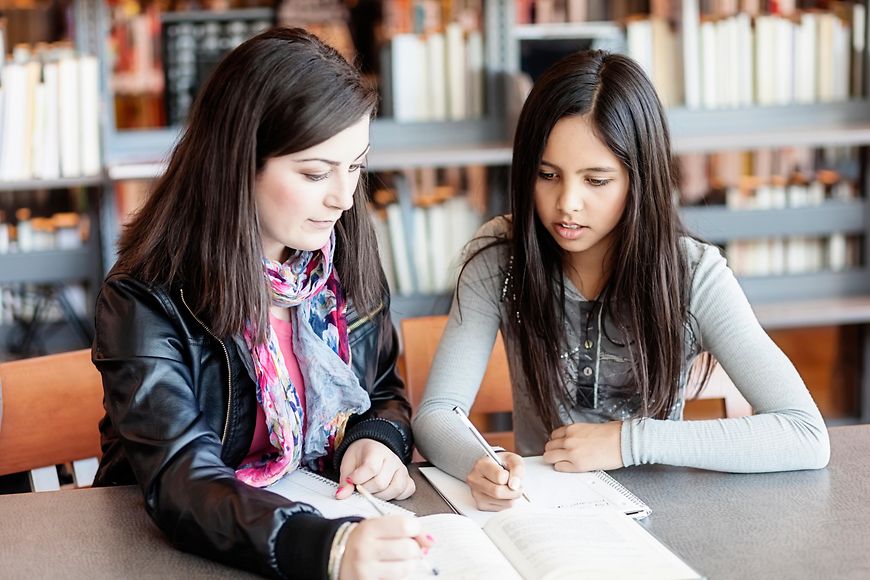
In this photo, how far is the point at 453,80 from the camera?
3307 millimetres

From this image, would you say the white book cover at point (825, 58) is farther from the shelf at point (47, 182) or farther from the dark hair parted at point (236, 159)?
the dark hair parted at point (236, 159)

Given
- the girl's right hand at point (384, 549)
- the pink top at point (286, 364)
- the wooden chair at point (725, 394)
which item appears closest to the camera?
the girl's right hand at point (384, 549)

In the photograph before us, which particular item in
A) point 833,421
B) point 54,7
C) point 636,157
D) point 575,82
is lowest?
point 833,421

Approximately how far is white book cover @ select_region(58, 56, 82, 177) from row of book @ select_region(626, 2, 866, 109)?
5.43ft

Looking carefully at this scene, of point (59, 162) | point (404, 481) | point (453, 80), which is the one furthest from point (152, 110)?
point (404, 481)

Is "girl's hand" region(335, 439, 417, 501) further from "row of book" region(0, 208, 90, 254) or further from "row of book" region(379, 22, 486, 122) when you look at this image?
"row of book" region(0, 208, 90, 254)

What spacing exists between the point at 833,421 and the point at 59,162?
2.57 m

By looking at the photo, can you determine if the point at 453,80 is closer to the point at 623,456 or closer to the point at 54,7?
the point at 54,7

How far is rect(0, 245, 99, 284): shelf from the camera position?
324cm

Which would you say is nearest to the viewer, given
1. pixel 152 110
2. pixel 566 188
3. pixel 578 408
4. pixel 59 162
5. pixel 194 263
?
pixel 194 263

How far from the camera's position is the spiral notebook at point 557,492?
1.26 metres

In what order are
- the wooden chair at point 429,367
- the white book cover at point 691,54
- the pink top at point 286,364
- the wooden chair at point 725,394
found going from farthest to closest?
the white book cover at point 691,54
the wooden chair at point 429,367
the wooden chair at point 725,394
the pink top at point 286,364

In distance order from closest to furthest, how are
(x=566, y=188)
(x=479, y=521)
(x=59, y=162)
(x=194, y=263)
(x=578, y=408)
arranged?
(x=479, y=521)
(x=194, y=263)
(x=566, y=188)
(x=578, y=408)
(x=59, y=162)

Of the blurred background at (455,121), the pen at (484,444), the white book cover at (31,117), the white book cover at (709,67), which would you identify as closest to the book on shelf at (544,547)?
the pen at (484,444)
